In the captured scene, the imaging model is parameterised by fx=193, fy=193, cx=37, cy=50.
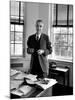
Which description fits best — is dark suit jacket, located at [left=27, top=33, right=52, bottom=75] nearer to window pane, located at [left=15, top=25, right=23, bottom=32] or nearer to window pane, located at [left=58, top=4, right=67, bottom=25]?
window pane, located at [left=15, top=25, right=23, bottom=32]

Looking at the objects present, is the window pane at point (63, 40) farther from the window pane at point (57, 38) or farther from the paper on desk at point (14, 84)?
the paper on desk at point (14, 84)

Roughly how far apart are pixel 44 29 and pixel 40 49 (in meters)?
0.23

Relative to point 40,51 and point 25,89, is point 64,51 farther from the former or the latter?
point 25,89

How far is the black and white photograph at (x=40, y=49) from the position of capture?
7.00ft

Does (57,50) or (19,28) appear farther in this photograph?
(57,50)

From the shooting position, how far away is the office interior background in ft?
6.98

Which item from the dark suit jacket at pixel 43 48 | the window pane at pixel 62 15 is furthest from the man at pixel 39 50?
the window pane at pixel 62 15

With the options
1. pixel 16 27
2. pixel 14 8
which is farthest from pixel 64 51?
pixel 14 8

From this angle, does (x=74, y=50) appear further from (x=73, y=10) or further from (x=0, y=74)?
(x=0, y=74)

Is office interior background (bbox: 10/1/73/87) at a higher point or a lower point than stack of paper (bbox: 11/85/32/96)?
higher

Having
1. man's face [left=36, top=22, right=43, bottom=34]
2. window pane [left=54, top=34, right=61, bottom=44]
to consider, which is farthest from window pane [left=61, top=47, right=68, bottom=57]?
man's face [left=36, top=22, right=43, bottom=34]

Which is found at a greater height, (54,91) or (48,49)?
(48,49)

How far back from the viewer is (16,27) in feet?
7.02

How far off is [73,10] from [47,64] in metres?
0.72
